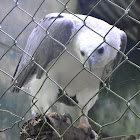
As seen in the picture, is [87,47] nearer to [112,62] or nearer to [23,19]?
[112,62]

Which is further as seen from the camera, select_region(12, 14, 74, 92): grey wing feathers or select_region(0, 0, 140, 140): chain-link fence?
select_region(0, 0, 140, 140): chain-link fence

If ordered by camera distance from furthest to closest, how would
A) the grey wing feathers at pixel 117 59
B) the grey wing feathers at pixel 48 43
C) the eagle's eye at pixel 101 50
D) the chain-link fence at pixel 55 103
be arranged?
the chain-link fence at pixel 55 103 → the grey wing feathers at pixel 117 59 → the grey wing feathers at pixel 48 43 → the eagle's eye at pixel 101 50

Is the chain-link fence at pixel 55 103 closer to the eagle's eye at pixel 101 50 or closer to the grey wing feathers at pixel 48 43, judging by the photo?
the grey wing feathers at pixel 48 43

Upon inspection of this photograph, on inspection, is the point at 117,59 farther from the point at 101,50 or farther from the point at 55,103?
the point at 55,103

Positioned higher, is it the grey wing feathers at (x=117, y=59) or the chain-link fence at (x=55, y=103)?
the grey wing feathers at (x=117, y=59)

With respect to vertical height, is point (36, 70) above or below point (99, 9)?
below

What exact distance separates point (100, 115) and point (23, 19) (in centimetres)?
121

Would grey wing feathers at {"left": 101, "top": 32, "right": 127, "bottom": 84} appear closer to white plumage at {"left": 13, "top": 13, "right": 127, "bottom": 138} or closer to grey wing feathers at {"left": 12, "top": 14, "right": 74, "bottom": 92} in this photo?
white plumage at {"left": 13, "top": 13, "right": 127, "bottom": 138}

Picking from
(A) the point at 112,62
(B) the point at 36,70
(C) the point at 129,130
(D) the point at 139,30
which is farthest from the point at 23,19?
(C) the point at 129,130

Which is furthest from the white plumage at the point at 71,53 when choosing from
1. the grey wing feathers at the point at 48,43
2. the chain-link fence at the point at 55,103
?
the chain-link fence at the point at 55,103

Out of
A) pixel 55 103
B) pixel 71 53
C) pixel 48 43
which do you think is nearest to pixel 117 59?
pixel 71 53

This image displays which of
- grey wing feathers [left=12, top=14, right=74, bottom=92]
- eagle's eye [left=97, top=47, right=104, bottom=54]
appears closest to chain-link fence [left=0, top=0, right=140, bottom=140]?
grey wing feathers [left=12, top=14, right=74, bottom=92]

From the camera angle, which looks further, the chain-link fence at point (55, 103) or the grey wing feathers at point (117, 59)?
the chain-link fence at point (55, 103)

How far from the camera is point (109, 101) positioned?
2.63m
